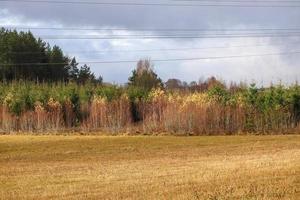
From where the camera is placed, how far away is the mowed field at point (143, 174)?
12.8 metres

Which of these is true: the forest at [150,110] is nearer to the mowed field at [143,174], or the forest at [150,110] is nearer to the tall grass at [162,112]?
the tall grass at [162,112]

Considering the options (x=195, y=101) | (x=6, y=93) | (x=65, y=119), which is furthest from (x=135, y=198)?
(x=6, y=93)

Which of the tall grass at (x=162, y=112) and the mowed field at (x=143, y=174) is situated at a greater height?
the tall grass at (x=162, y=112)

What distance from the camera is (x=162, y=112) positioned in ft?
143

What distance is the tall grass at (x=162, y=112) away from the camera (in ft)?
140

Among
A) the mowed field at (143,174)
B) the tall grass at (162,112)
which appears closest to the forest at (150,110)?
the tall grass at (162,112)

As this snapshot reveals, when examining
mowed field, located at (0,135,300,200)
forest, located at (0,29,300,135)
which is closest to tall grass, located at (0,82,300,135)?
forest, located at (0,29,300,135)

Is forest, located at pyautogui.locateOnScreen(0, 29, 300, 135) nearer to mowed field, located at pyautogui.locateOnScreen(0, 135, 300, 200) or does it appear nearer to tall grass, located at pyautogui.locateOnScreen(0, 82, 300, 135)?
tall grass, located at pyautogui.locateOnScreen(0, 82, 300, 135)

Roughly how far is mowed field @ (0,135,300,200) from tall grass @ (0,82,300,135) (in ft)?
41.0

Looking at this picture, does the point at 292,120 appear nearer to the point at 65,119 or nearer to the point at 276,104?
the point at 276,104

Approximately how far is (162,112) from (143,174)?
26.5m

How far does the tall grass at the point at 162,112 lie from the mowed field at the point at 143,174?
12496mm

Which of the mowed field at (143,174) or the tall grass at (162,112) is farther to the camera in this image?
the tall grass at (162,112)

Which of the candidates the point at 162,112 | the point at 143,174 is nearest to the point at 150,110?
the point at 162,112
